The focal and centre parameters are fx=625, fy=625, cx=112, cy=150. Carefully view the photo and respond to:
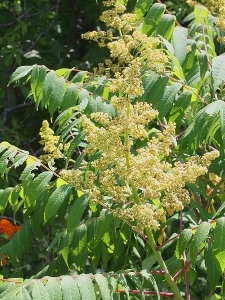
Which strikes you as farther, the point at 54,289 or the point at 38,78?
the point at 38,78

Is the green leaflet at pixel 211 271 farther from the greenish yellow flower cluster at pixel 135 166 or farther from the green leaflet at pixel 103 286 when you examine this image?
the green leaflet at pixel 103 286

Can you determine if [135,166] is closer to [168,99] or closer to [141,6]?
[168,99]

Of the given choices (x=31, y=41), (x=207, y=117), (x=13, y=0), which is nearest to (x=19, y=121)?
(x=31, y=41)

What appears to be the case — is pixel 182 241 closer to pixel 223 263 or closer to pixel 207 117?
pixel 223 263

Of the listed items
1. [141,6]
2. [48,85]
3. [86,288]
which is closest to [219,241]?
[86,288]

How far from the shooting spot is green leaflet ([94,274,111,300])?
2170 mm

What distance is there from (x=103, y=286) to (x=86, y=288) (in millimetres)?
60

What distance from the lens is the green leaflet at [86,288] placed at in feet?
7.14

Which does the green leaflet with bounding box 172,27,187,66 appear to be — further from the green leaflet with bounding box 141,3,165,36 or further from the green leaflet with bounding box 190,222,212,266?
the green leaflet with bounding box 190,222,212,266

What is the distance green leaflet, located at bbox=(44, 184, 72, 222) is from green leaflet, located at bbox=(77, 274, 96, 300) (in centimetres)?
39

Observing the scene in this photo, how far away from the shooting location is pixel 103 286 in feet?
7.22

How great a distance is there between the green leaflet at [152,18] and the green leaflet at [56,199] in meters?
1.01

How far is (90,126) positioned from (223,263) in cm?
69

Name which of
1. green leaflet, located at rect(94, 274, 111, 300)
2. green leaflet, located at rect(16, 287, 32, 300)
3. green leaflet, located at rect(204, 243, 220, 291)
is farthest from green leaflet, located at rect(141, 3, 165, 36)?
green leaflet, located at rect(16, 287, 32, 300)
